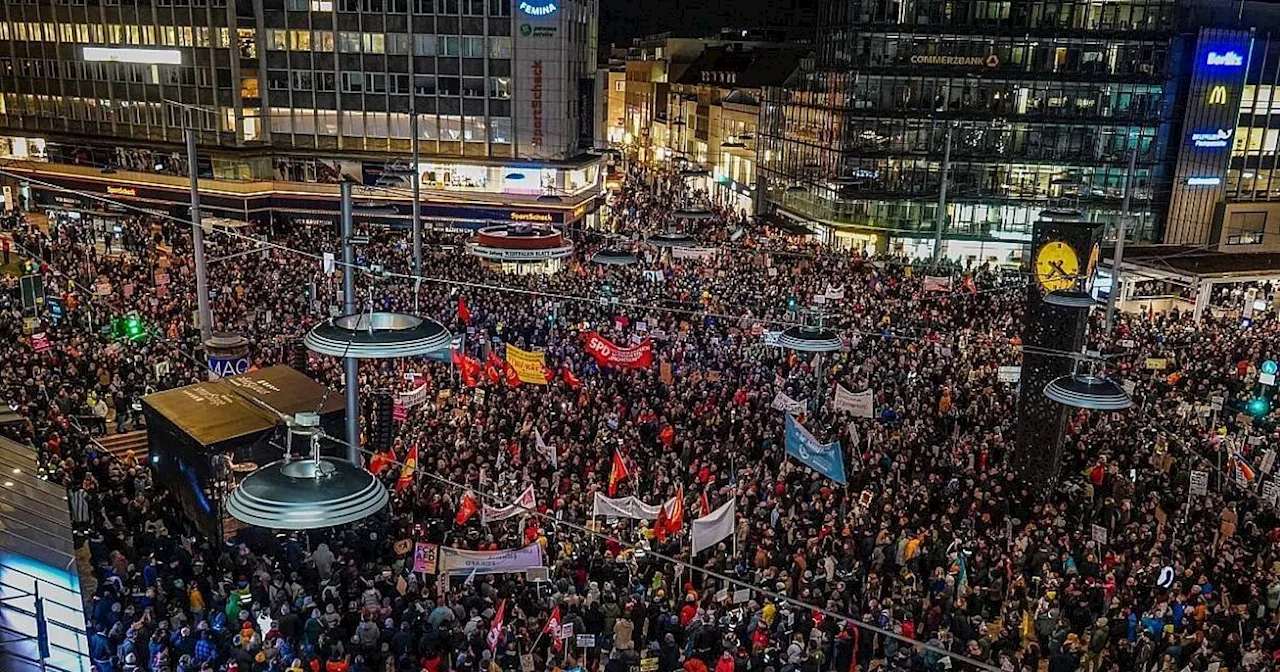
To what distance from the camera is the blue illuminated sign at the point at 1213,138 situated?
52.4 m

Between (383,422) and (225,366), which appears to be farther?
(225,366)

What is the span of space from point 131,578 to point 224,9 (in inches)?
1802

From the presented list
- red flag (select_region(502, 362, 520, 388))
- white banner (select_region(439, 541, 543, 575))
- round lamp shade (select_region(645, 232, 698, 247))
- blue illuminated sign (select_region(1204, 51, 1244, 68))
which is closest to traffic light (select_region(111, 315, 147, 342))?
red flag (select_region(502, 362, 520, 388))

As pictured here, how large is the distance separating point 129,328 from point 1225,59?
51.5 metres

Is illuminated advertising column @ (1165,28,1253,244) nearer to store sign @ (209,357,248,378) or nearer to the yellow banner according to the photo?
the yellow banner

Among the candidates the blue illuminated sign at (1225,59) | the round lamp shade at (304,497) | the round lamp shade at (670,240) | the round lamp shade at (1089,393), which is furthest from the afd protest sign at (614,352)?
the blue illuminated sign at (1225,59)

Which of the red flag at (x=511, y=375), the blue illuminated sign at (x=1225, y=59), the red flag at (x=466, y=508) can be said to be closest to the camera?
the red flag at (x=466, y=508)

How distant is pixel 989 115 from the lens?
5212cm

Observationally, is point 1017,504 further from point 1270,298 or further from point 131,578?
point 1270,298

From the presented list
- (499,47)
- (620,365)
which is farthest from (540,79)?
(620,365)

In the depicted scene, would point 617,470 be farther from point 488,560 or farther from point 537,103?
point 537,103

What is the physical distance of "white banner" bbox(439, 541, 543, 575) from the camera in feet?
47.0

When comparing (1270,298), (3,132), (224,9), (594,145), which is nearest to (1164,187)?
(1270,298)

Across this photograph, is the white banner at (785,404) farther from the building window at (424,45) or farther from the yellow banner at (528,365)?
the building window at (424,45)
